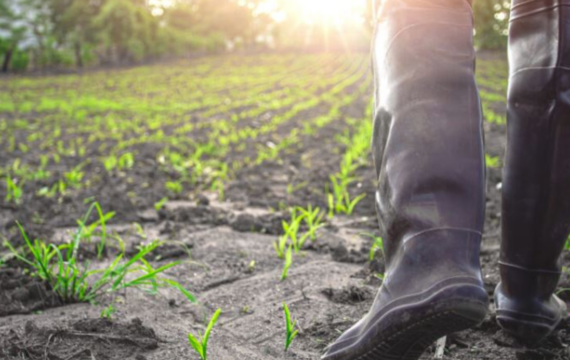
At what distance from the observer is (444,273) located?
3.34ft

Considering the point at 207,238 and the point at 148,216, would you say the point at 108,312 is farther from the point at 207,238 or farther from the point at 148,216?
the point at 148,216

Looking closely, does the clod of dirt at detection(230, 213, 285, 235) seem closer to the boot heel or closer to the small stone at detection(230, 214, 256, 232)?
the small stone at detection(230, 214, 256, 232)

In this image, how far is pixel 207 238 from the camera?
2670 millimetres

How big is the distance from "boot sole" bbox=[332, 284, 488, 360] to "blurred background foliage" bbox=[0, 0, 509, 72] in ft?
46.8

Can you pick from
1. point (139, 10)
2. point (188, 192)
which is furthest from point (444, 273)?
point (139, 10)

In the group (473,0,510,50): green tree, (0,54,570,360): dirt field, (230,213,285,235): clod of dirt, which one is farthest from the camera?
(473,0,510,50): green tree

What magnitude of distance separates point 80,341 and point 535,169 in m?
1.26

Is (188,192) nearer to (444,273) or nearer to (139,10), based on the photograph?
(444,273)

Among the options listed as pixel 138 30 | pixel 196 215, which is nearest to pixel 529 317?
pixel 196 215

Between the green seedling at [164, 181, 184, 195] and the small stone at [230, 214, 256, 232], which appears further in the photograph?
the green seedling at [164, 181, 184, 195]

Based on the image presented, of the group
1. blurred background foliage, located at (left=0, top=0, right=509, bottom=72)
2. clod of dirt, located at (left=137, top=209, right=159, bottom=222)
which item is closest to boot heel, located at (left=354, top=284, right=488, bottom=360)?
clod of dirt, located at (left=137, top=209, right=159, bottom=222)

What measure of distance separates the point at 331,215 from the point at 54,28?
108 ft

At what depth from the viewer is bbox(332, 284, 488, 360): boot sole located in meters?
0.96

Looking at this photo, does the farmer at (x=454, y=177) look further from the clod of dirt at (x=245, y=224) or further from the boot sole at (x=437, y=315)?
the clod of dirt at (x=245, y=224)
